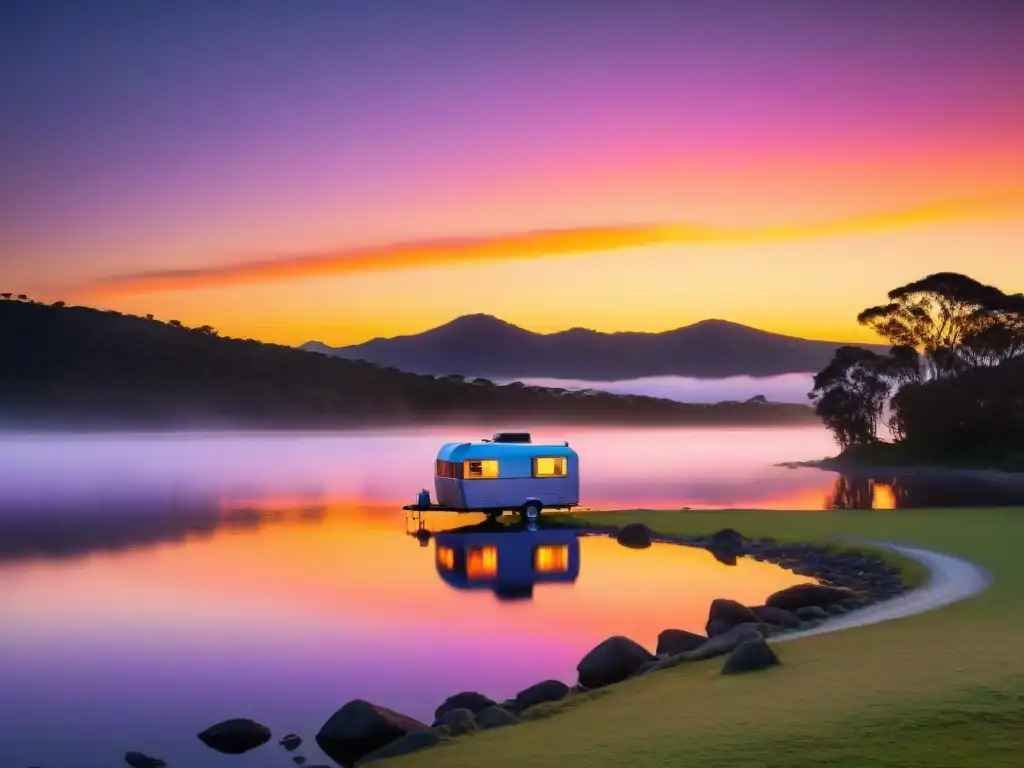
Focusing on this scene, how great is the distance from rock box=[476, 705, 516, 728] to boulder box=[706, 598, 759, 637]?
718 cm

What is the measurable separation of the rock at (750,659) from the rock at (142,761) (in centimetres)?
852

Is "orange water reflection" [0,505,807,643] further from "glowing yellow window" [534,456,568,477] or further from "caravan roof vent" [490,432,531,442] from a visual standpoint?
"caravan roof vent" [490,432,531,442]

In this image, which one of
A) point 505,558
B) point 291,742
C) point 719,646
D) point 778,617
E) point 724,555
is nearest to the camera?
point 291,742

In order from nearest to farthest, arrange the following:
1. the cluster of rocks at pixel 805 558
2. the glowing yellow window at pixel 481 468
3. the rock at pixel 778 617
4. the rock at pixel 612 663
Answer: the rock at pixel 612 663
the rock at pixel 778 617
the cluster of rocks at pixel 805 558
the glowing yellow window at pixel 481 468

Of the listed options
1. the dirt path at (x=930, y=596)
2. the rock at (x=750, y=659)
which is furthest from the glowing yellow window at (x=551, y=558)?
the rock at (x=750, y=659)

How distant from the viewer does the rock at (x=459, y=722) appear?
15.0 metres

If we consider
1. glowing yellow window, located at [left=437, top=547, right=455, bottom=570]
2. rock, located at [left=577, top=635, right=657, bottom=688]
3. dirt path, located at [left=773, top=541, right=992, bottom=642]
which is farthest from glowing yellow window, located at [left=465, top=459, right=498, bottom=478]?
rock, located at [left=577, top=635, right=657, bottom=688]

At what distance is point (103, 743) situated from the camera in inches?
680

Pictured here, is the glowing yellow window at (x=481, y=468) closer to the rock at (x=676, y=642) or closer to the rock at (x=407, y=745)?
the rock at (x=676, y=642)

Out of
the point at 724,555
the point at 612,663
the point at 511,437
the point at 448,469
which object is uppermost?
the point at 511,437

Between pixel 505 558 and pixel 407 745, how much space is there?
22.5 meters

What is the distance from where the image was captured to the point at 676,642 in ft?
65.4

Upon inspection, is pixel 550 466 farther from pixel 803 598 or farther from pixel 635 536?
pixel 803 598

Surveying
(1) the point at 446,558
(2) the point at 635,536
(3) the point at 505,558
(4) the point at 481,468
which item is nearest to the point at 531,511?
(4) the point at 481,468
